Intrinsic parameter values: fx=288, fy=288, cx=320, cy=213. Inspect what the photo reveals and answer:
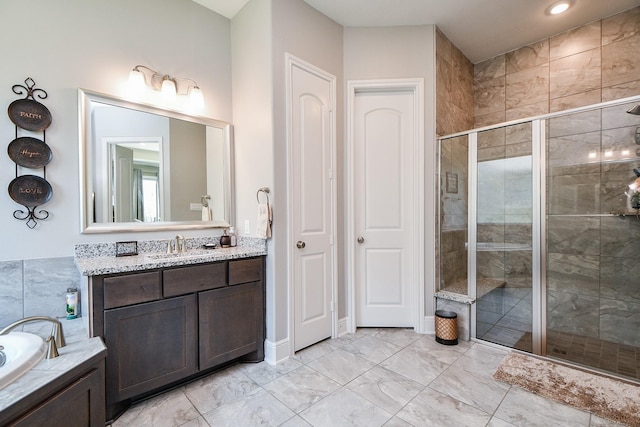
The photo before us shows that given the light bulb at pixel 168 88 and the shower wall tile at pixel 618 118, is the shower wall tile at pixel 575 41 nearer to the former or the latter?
the shower wall tile at pixel 618 118

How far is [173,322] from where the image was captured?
1.87 meters

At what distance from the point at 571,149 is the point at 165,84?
11.1 feet

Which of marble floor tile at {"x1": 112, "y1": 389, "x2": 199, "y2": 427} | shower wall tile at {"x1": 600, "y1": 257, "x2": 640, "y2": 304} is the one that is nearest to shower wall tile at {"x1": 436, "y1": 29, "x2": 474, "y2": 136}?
shower wall tile at {"x1": 600, "y1": 257, "x2": 640, "y2": 304}

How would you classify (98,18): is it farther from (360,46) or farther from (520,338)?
(520,338)

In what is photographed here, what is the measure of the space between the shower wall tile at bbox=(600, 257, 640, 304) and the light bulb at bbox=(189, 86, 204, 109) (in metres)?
3.68

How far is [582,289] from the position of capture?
8.16 feet

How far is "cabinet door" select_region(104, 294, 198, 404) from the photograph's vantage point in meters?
1.64

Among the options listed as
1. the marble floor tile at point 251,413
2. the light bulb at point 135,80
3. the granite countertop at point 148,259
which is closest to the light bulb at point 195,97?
the light bulb at point 135,80

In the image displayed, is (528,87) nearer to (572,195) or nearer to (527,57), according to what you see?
(527,57)

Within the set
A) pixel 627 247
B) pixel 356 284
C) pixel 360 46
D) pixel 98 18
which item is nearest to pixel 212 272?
pixel 356 284

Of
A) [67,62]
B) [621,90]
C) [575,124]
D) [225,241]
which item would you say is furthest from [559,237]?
[67,62]

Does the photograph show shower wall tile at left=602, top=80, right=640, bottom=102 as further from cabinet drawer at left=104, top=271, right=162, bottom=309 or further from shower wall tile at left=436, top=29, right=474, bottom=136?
cabinet drawer at left=104, top=271, right=162, bottom=309

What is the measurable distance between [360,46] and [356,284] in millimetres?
2347

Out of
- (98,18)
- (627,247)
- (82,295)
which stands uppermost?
(98,18)
